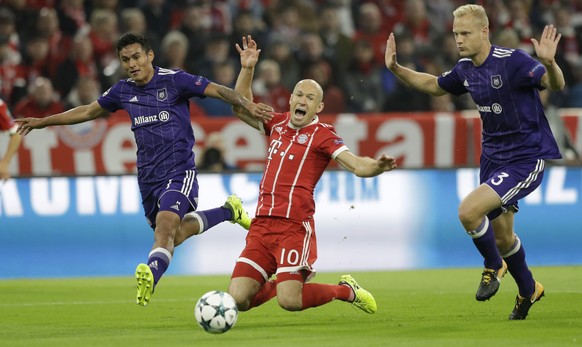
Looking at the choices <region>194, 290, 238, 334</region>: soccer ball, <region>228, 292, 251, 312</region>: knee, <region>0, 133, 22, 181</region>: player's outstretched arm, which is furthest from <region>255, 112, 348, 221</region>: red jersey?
<region>0, 133, 22, 181</region>: player's outstretched arm

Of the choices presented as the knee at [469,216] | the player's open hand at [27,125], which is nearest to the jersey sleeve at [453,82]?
the knee at [469,216]

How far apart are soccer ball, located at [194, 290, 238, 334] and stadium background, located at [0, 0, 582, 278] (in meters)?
6.18

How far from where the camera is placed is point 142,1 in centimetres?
1891

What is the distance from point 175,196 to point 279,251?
1.48 metres

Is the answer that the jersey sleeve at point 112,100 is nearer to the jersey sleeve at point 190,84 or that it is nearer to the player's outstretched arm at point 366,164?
the jersey sleeve at point 190,84

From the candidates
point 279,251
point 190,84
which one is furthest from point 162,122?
point 279,251

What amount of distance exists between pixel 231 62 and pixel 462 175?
15.9ft

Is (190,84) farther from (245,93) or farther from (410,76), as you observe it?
(410,76)

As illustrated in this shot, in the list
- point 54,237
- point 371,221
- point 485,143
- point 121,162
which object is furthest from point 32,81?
point 485,143

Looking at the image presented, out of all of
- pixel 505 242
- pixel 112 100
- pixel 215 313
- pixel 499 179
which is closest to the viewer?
pixel 215 313

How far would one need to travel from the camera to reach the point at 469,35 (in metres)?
9.11

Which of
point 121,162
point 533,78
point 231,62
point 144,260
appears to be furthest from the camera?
point 231,62

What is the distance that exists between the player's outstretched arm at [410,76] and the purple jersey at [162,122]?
1.54 m

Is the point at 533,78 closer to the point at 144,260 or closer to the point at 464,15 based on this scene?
the point at 464,15
